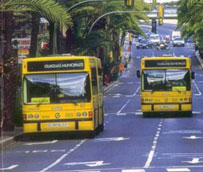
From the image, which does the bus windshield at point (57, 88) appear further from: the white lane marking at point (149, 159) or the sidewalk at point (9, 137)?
the white lane marking at point (149, 159)

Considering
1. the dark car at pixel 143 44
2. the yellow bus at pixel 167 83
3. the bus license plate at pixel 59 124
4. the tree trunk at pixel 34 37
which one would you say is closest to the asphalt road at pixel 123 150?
the bus license plate at pixel 59 124

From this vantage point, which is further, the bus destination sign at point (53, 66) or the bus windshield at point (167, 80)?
the bus windshield at point (167, 80)

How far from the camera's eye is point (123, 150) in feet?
85.4

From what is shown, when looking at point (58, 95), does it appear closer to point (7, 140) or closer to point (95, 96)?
point (95, 96)

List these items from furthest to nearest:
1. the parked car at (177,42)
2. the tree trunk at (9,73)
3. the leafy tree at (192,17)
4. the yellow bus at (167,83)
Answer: the parked car at (177,42) → the leafy tree at (192,17) → the yellow bus at (167,83) → the tree trunk at (9,73)

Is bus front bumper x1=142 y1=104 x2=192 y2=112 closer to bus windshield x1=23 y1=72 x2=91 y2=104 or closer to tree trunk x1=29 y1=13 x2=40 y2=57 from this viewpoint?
tree trunk x1=29 y1=13 x2=40 y2=57

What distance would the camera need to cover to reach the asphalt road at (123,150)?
69.5 feet

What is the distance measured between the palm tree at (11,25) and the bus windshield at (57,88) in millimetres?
1866

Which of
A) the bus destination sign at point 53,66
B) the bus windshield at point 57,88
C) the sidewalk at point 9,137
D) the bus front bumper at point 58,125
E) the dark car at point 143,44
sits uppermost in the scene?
the bus destination sign at point 53,66

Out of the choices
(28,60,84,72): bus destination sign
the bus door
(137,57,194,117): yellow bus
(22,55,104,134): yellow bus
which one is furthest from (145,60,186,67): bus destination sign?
(28,60,84,72): bus destination sign

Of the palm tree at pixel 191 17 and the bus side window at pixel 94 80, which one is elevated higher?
the palm tree at pixel 191 17

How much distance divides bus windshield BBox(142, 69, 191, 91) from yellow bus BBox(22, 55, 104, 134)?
13799 mm

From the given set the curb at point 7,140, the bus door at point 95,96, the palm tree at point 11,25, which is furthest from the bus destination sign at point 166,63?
the curb at point 7,140

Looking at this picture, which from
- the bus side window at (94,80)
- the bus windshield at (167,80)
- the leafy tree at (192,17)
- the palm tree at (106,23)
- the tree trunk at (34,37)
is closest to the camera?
the bus side window at (94,80)
